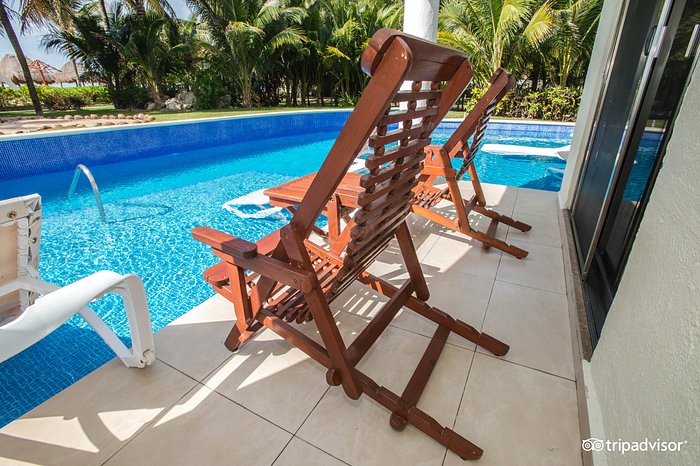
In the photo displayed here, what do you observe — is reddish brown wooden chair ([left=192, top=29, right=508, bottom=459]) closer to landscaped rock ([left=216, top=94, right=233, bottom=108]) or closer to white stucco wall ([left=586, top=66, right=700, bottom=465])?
white stucco wall ([left=586, top=66, right=700, bottom=465])

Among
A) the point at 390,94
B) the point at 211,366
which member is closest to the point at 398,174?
the point at 390,94

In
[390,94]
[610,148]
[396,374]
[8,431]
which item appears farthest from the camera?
[610,148]

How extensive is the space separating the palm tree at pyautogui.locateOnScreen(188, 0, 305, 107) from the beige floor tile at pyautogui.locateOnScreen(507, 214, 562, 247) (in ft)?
45.5

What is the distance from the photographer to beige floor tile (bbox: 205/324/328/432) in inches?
61.8

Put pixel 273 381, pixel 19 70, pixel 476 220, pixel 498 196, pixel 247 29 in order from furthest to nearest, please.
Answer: pixel 19 70 < pixel 247 29 < pixel 498 196 < pixel 476 220 < pixel 273 381

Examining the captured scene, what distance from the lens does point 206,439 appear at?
1.44 m

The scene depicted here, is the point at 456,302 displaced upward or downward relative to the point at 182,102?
downward

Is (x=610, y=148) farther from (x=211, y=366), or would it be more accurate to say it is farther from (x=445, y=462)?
(x=211, y=366)

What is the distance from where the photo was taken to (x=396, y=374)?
69.0 inches

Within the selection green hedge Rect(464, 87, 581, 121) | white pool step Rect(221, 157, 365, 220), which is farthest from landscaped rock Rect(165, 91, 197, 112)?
white pool step Rect(221, 157, 365, 220)

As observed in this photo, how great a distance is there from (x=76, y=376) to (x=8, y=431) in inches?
28.1

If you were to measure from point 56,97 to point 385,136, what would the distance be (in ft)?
75.1

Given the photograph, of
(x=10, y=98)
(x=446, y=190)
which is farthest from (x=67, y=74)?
(x=446, y=190)

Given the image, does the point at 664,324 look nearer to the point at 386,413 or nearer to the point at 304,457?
the point at 386,413
